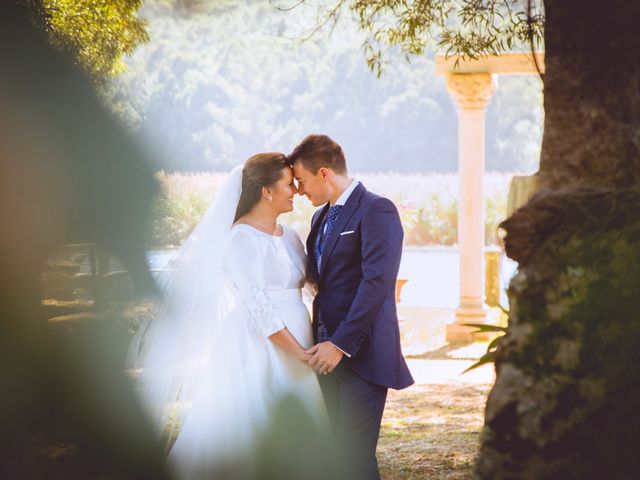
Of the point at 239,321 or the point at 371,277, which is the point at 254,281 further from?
the point at 371,277

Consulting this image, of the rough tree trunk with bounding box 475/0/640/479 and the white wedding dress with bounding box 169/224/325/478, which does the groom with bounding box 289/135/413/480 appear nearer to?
the white wedding dress with bounding box 169/224/325/478

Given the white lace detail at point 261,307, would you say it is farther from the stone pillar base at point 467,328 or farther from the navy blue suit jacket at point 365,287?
the stone pillar base at point 467,328

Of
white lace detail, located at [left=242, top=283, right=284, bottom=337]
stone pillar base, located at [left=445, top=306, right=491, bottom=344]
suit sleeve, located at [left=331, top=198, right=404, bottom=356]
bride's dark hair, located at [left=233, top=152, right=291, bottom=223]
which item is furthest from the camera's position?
stone pillar base, located at [left=445, top=306, right=491, bottom=344]

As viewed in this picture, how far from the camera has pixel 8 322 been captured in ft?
22.4

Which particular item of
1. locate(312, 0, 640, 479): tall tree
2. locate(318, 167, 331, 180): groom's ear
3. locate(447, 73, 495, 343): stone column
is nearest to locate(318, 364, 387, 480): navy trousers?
locate(318, 167, 331, 180): groom's ear

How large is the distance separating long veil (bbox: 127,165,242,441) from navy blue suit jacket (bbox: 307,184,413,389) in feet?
1.60

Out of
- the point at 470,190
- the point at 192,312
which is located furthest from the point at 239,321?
the point at 470,190

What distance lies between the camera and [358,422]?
11.5ft

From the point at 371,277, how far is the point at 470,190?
700cm

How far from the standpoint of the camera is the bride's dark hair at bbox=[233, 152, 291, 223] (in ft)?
11.9

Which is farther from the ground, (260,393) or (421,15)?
(421,15)

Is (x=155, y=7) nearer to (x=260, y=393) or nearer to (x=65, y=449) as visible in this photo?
(x=65, y=449)

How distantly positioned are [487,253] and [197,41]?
1685 cm

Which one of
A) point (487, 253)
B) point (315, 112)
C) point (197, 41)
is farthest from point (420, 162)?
point (487, 253)
